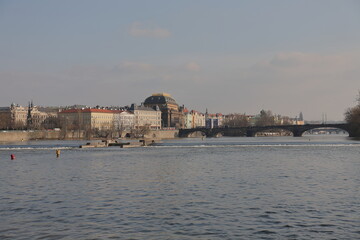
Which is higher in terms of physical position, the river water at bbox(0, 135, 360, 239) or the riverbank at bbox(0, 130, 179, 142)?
the riverbank at bbox(0, 130, 179, 142)

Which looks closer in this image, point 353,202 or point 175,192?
point 353,202

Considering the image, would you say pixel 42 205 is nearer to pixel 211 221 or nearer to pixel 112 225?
pixel 112 225

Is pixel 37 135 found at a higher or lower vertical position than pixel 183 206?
higher

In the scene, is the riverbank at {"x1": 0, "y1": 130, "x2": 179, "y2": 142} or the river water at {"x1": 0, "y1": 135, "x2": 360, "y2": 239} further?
the riverbank at {"x1": 0, "y1": 130, "x2": 179, "y2": 142}

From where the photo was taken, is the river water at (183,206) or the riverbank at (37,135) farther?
the riverbank at (37,135)

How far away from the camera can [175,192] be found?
2723 cm

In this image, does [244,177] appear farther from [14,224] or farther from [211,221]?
[14,224]

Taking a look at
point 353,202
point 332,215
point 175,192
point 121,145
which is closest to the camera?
point 332,215

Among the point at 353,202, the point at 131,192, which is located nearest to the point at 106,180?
the point at 131,192

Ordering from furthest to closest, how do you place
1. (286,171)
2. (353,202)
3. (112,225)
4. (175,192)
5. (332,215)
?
(286,171)
(175,192)
(353,202)
(332,215)
(112,225)

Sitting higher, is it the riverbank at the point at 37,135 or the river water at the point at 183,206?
the riverbank at the point at 37,135

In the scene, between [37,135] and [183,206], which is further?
[37,135]

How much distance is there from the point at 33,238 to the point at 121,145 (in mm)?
79009

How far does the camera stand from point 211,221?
→ 19.6 metres
